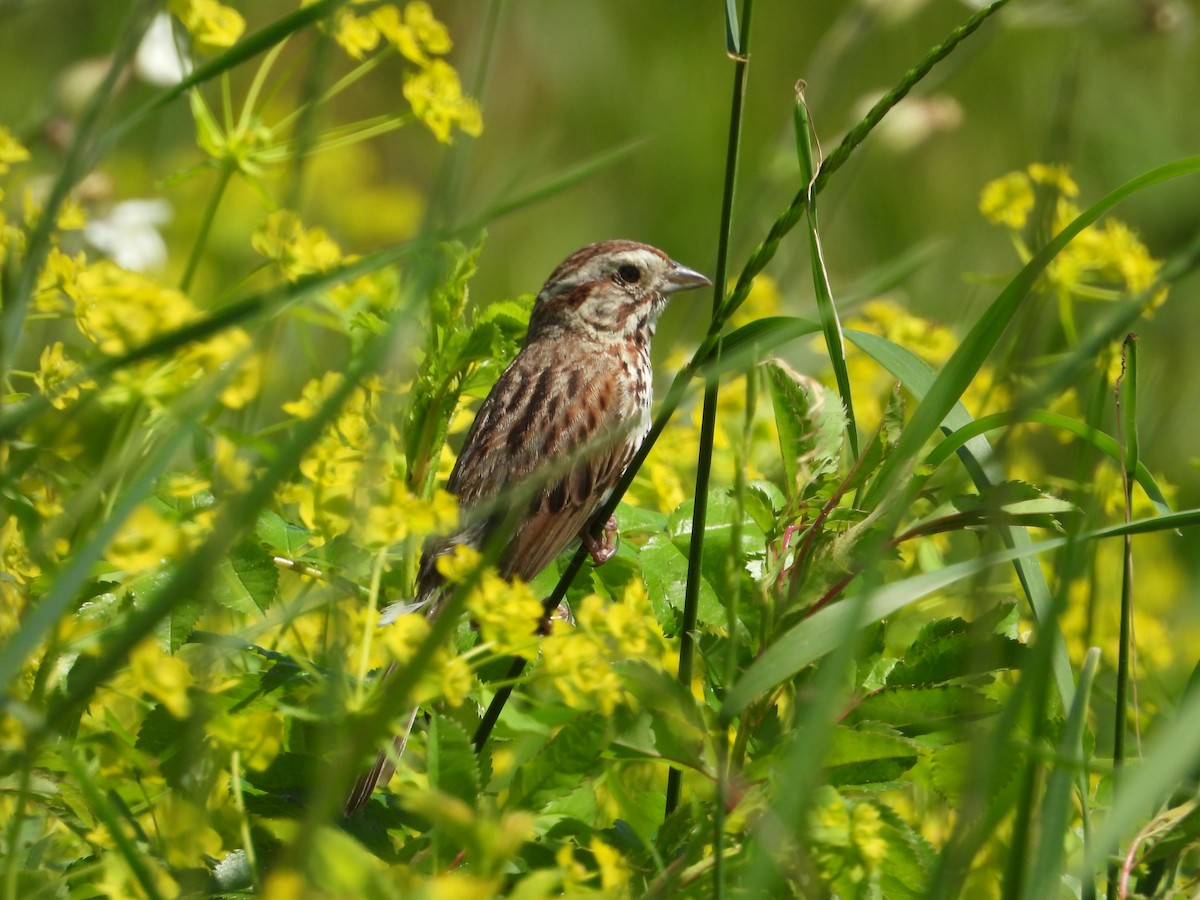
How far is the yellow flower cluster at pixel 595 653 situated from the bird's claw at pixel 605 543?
615 mm

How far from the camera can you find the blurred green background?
4773 millimetres

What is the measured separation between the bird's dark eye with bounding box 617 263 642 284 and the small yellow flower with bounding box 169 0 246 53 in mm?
1595

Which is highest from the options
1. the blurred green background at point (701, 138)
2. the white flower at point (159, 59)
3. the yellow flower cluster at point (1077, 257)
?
the blurred green background at point (701, 138)

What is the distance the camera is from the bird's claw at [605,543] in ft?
6.84

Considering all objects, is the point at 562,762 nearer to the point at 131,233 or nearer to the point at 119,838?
the point at 119,838

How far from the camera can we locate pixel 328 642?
166 centimetres

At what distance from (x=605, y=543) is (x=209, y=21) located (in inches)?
39.6

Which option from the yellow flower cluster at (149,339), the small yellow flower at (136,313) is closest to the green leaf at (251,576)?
the yellow flower cluster at (149,339)

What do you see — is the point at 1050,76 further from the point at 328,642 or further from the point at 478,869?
the point at 478,869

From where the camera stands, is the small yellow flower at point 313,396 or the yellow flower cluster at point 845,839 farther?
the small yellow flower at point 313,396

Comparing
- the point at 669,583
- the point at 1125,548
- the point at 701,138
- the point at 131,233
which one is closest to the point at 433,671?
the point at 669,583

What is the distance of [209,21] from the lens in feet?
6.73

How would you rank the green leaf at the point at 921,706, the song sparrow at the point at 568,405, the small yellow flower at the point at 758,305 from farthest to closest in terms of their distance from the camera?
the small yellow flower at the point at 758,305 < the song sparrow at the point at 568,405 < the green leaf at the point at 921,706

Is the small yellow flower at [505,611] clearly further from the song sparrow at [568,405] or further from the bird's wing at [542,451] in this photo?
the bird's wing at [542,451]
